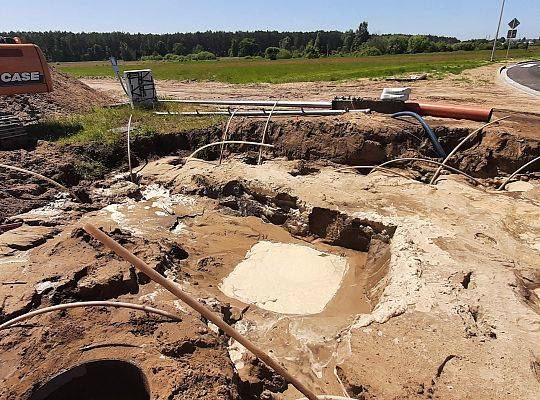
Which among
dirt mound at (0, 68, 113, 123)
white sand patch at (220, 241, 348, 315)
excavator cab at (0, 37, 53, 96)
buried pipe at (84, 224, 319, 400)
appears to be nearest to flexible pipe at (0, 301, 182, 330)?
buried pipe at (84, 224, 319, 400)

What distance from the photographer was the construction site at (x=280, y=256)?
416 centimetres

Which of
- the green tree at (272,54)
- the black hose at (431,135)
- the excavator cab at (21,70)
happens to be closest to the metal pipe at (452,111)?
the black hose at (431,135)

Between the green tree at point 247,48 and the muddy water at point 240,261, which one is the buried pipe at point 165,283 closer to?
the muddy water at point 240,261

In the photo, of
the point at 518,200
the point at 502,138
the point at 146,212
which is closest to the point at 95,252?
the point at 146,212

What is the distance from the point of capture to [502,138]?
916 centimetres

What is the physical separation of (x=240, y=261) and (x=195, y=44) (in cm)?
7813

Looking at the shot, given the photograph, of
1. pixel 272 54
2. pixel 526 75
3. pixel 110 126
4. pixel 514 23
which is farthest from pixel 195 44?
pixel 110 126

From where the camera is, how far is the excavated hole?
3961 mm

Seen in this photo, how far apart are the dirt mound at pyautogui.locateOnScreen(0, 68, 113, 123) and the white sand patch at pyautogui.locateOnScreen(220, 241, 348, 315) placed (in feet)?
34.6

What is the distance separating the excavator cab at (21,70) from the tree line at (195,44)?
48.8 meters

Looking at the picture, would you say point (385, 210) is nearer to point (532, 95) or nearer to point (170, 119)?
point (170, 119)

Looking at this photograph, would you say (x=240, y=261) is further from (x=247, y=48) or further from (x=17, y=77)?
(x=247, y=48)

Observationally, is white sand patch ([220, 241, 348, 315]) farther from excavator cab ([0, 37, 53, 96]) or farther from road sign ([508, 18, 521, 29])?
road sign ([508, 18, 521, 29])

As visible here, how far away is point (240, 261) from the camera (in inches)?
302
